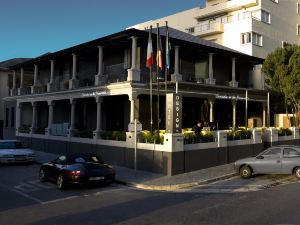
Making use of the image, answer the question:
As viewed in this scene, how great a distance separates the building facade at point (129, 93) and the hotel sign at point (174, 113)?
1.03 ft

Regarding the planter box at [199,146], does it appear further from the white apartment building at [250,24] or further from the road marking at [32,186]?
the white apartment building at [250,24]

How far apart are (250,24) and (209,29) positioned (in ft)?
19.6

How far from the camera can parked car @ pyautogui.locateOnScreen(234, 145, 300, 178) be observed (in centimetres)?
1572

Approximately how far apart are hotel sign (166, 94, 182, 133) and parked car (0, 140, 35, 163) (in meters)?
8.87

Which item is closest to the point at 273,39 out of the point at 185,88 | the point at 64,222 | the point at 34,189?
the point at 185,88

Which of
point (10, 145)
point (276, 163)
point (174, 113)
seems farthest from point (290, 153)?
point (10, 145)

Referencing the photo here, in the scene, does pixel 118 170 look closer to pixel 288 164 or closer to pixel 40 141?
pixel 288 164

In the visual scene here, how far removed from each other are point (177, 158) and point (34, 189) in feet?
20.3

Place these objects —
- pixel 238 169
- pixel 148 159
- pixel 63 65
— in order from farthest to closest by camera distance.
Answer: pixel 63 65 → pixel 148 159 → pixel 238 169

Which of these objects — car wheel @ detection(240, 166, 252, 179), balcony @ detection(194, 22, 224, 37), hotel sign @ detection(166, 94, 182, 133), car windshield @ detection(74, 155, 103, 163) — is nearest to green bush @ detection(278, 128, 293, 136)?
car wheel @ detection(240, 166, 252, 179)

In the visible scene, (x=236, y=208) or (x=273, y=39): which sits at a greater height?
(x=273, y=39)

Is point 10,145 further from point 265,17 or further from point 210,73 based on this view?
point 265,17

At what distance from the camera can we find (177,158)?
17406mm

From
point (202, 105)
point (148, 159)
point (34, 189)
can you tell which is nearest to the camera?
point (34, 189)
